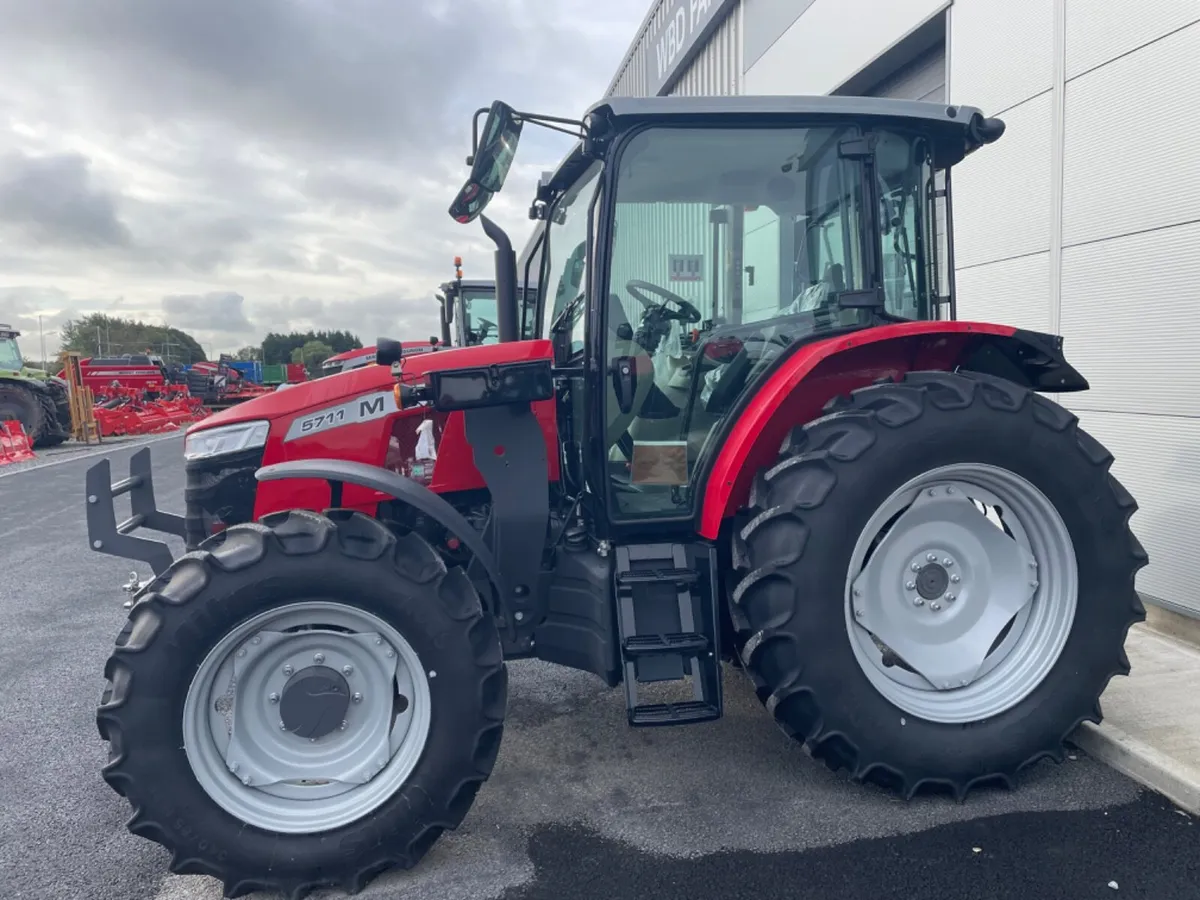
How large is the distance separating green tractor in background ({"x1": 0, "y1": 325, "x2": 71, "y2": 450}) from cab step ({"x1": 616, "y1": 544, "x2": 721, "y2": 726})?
51.5 feet

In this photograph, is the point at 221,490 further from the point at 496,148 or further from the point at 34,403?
the point at 34,403

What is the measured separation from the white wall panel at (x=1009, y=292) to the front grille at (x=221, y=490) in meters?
3.85

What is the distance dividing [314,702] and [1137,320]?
4.00 metres

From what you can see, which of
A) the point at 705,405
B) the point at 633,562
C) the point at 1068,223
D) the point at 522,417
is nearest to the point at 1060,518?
the point at 705,405

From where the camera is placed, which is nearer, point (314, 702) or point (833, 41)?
point (314, 702)

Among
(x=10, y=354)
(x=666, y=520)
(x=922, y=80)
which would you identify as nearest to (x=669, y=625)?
(x=666, y=520)

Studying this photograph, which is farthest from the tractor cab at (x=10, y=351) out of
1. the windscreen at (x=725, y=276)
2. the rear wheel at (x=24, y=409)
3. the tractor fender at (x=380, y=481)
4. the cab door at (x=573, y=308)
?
the windscreen at (x=725, y=276)

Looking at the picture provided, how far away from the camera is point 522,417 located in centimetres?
280

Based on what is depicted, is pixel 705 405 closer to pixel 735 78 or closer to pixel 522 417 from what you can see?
pixel 522 417

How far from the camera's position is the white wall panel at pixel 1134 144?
369 cm

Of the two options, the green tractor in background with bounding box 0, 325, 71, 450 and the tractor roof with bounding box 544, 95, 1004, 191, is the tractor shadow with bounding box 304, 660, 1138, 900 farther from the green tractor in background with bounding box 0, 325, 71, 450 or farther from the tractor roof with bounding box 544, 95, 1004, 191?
the green tractor in background with bounding box 0, 325, 71, 450

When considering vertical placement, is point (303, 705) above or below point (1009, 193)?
below

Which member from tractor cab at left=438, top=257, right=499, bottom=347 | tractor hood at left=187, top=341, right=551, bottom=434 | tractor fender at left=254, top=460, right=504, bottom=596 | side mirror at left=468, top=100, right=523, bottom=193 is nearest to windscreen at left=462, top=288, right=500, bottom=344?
tractor cab at left=438, top=257, right=499, bottom=347

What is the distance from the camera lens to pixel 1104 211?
13.6 ft
